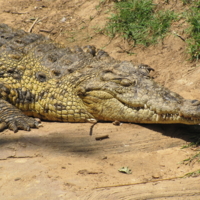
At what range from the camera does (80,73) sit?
457 cm

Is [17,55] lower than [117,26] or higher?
lower

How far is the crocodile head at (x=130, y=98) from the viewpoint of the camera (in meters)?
3.63

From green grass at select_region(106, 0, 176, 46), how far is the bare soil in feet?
1.28

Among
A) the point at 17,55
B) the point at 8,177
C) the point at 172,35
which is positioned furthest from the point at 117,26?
the point at 8,177

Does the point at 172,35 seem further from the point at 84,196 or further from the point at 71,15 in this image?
the point at 84,196

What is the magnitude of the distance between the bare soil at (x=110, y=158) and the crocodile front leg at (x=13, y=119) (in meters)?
0.12

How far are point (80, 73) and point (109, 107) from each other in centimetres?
68

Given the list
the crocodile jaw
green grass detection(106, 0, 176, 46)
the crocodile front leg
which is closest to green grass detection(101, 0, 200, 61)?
green grass detection(106, 0, 176, 46)

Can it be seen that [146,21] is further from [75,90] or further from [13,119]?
[13,119]

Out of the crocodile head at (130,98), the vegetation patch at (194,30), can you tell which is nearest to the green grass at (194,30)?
the vegetation patch at (194,30)

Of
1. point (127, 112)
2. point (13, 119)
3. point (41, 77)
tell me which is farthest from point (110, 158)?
point (41, 77)

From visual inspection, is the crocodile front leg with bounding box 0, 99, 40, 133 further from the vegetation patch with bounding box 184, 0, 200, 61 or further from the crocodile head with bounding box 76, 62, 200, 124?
the vegetation patch with bounding box 184, 0, 200, 61

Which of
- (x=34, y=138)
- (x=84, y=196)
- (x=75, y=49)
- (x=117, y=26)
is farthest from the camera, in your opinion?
(x=117, y=26)

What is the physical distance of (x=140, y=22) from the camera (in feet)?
21.1
